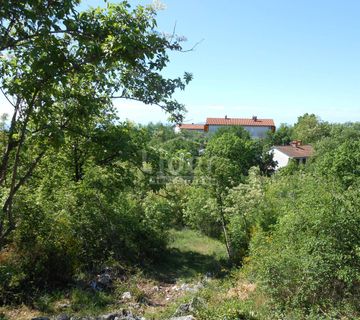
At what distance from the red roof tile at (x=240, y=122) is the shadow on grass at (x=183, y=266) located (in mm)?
60137

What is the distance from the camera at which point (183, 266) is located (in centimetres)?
1287

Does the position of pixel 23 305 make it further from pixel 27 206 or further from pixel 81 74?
pixel 81 74

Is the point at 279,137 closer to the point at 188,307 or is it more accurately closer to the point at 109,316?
the point at 188,307

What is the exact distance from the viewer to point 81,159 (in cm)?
1155

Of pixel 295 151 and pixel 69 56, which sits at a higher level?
pixel 69 56

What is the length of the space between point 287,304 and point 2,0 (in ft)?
21.4

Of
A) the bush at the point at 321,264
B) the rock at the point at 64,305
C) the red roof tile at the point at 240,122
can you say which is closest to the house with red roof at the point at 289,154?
the red roof tile at the point at 240,122

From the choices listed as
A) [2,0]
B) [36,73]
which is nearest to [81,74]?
[36,73]

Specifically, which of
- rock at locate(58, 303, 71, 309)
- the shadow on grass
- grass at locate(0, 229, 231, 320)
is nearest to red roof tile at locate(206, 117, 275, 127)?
grass at locate(0, 229, 231, 320)

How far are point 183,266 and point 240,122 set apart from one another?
219 ft

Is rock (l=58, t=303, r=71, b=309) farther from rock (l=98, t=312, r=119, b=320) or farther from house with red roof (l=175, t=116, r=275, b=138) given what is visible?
house with red roof (l=175, t=116, r=275, b=138)

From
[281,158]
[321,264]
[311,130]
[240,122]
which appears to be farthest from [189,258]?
[240,122]

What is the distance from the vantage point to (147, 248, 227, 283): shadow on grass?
38.1 feet

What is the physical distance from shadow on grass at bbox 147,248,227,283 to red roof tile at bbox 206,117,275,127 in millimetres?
60137
